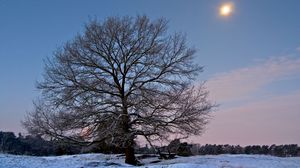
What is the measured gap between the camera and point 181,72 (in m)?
22.1

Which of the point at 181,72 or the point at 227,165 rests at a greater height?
the point at 181,72

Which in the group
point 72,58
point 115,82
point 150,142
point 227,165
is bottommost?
point 227,165

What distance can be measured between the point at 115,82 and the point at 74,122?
3.32m

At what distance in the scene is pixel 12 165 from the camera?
1600cm

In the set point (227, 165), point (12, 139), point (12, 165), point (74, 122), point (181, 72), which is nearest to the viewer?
point (12, 165)

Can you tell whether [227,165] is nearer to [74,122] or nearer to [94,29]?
[74,122]

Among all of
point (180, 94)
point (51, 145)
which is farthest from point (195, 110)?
point (51, 145)

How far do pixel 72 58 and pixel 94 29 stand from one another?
2.20 meters

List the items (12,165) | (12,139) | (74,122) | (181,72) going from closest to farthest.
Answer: (12,165), (74,122), (181,72), (12,139)

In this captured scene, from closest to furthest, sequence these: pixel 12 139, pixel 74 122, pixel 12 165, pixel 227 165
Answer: pixel 12 165 < pixel 227 165 < pixel 74 122 < pixel 12 139

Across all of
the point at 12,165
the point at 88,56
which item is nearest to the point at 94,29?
the point at 88,56

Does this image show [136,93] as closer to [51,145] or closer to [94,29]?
[94,29]

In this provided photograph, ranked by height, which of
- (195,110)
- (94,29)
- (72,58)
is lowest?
(195,110)

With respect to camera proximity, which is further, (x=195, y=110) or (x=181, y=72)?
(x=181, y=72)
